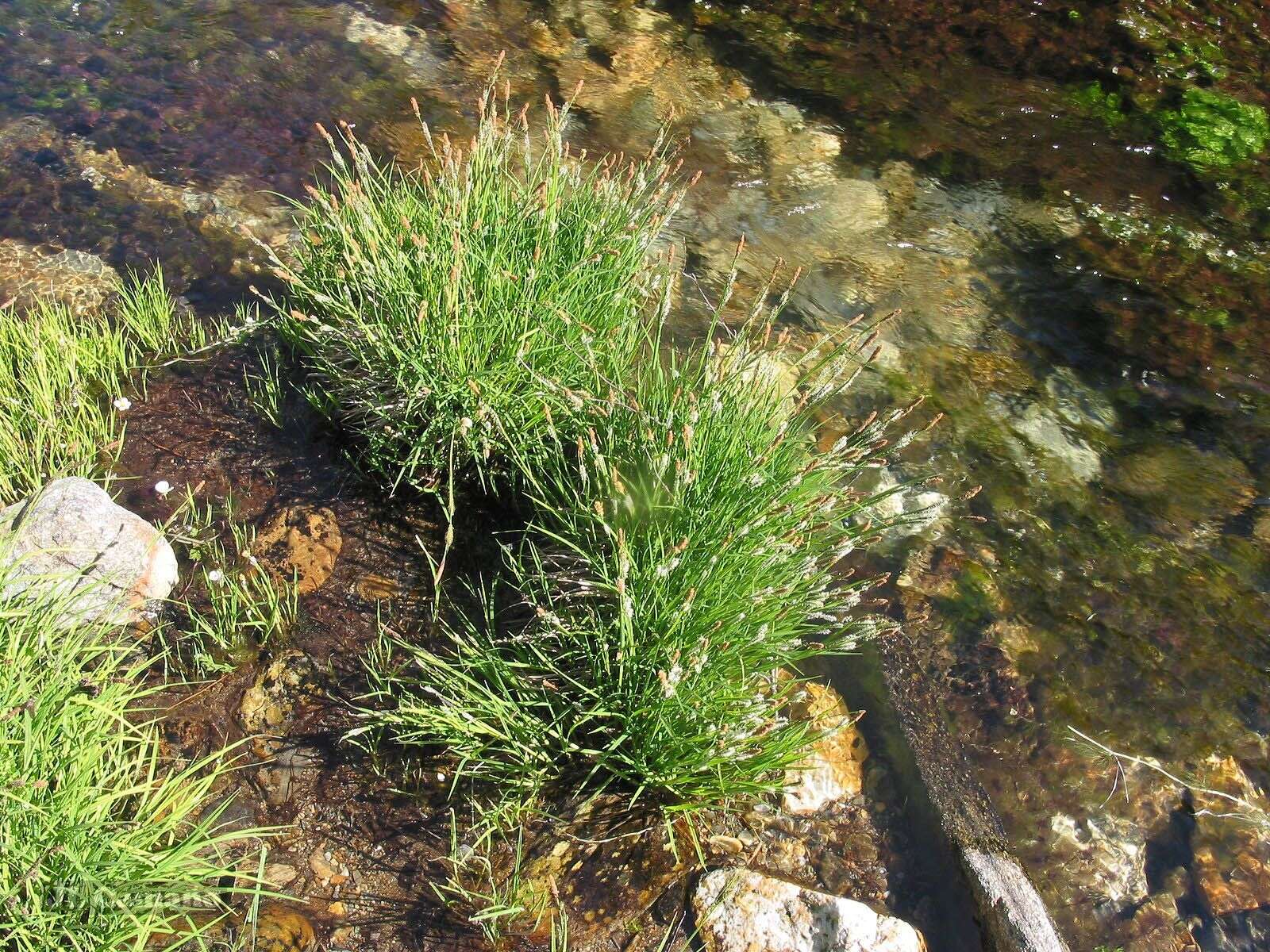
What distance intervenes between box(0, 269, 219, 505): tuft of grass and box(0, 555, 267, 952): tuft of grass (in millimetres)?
1264

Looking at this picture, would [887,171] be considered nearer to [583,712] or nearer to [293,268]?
[293,268]

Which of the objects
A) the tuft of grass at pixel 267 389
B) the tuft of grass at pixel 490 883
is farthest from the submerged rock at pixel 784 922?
the tuft of grass at pixel 267 389

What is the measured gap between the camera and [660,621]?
11.1ft

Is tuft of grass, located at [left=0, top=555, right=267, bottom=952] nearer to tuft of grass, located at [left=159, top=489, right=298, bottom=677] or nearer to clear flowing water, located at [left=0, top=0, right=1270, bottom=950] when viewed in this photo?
tuft of grass, located at [left=159, top=489, right=298, bottom=677]

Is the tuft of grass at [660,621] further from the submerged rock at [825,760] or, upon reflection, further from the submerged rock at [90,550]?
the submerged rock at [90,550]

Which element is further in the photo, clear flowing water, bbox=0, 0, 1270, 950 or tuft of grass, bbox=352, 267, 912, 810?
clear flowing water, bbox=0, 0, 1270, 950

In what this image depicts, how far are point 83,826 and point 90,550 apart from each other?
140 centimetres

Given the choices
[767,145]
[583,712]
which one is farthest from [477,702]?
[767,145]

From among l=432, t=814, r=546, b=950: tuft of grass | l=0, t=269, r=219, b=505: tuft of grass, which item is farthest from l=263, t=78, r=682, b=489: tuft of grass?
l=432, t=814, r=546, b=950: tuft of grass

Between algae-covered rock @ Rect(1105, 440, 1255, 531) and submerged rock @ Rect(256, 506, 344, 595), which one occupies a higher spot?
algae-covered rock @ Rect(1105, 440, 1255, 531)

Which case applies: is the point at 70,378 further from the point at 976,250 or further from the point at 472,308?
the point at 976,250

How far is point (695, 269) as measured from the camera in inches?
256

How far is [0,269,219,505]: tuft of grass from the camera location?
426 centimetres

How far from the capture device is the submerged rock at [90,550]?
140 inches
